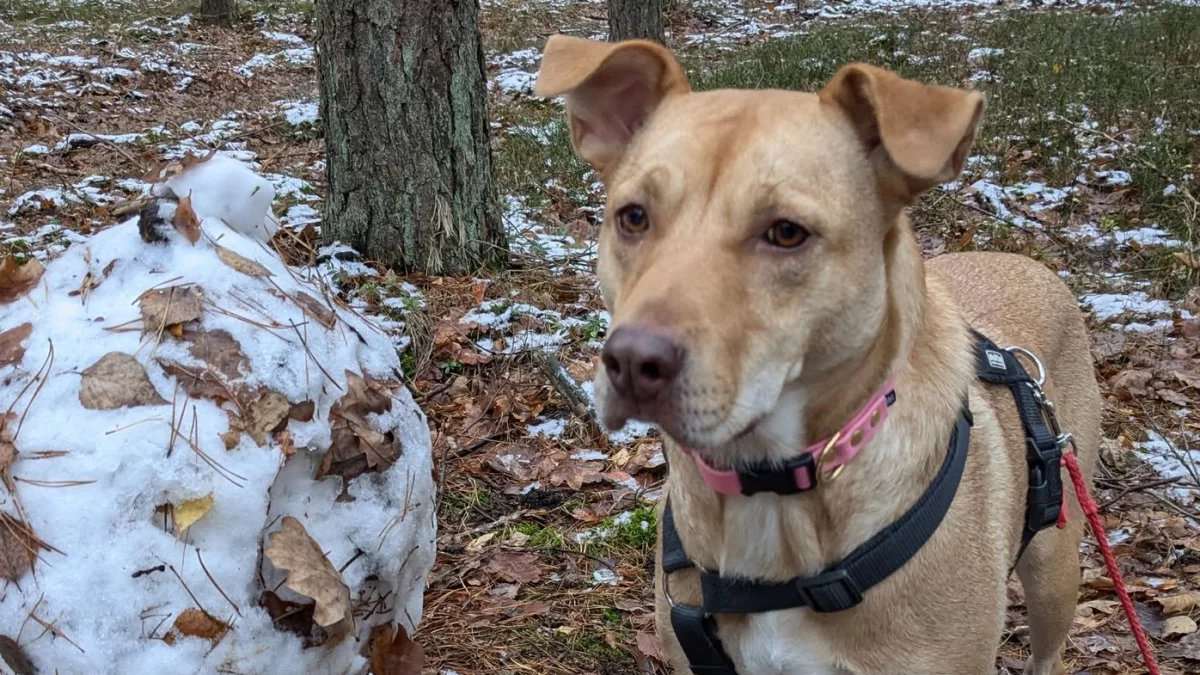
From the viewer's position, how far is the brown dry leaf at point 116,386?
2.20 meters

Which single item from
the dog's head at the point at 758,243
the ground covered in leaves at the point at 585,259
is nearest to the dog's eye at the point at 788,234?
the dog's head at the point at 758,243

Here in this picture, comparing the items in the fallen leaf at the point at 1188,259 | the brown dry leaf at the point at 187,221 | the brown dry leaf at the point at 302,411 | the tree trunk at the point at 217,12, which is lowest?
the tree trunk at the point at 217,12

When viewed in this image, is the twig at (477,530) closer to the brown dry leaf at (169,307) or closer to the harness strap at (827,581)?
the harness strap at (827,581)

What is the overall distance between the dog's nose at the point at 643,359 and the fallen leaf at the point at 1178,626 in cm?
291

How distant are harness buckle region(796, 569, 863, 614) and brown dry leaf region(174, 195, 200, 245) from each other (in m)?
1.81

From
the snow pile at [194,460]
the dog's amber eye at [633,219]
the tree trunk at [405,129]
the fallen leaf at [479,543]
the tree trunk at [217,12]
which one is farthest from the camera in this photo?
the tree trunk at [217,12]

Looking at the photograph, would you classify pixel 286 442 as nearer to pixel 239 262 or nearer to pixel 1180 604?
pixel 239 262

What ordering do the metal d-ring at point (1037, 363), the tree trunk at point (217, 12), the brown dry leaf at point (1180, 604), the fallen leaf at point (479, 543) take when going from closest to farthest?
the metal d-ring at point (1037, 363) → the brown dry leaf at point (1180, 604) → the fallen leaf at point (479, 543) → the tree trunk at point (217, 12)

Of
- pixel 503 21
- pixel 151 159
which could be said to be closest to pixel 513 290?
pixel 151 159

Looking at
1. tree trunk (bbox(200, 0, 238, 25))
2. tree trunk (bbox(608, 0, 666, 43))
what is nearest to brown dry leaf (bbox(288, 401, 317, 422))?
tree trunk (bbox(608, 0, 666, 43))

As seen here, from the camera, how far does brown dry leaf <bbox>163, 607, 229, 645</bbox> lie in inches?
82.9

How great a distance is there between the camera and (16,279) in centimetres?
259

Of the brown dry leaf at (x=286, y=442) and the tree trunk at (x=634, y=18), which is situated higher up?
the brown dry leaf at (x=286, y=442)

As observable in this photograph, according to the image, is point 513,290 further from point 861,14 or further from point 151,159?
point 861,14
